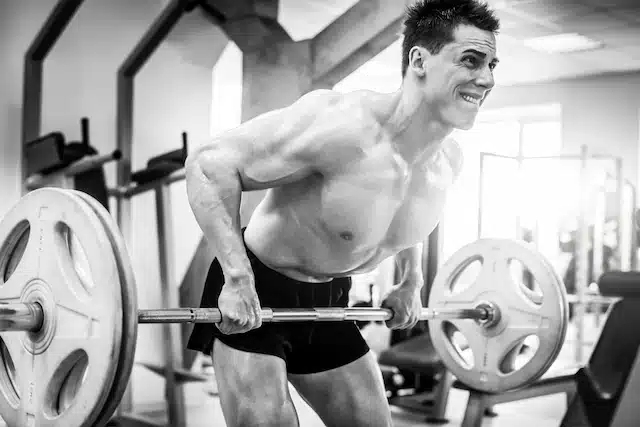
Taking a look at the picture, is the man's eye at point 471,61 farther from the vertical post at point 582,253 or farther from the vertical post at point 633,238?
the vertical post at point 633,238

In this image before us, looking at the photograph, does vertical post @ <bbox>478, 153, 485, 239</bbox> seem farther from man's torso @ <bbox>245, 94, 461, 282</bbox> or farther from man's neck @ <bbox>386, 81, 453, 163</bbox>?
man's neck @ <bbox>386, 81, 453, 163</bbox>

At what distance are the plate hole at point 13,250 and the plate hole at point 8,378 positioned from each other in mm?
170

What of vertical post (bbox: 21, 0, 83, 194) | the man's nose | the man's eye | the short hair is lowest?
the man's nose

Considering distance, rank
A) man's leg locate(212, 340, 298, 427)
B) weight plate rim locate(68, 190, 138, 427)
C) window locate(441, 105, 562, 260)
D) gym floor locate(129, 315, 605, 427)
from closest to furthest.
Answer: weight plate rim locate(68, 190, 138, 427), man's leg locate(212, 340, 298, 427), gym floor locate(129, 315, 605, 427), window locate(441, 105, 562, 260)

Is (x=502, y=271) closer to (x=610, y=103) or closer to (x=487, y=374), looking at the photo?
(x=487, y=374)

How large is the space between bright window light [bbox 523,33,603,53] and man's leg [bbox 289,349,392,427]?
6.02 m

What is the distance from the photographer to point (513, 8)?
20.8 ft

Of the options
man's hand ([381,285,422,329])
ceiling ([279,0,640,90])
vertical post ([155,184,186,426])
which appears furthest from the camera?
ceiling ([279,0,640,90])

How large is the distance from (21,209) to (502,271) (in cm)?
152

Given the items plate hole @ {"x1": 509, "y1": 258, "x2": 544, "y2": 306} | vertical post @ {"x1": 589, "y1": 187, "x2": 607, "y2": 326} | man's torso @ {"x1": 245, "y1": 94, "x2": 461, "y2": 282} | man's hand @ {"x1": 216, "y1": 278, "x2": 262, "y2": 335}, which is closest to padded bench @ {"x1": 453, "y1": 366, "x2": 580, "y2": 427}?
plate hole @ {"x1": 509, "y1": 258, "x2": 544, "y2": 306}

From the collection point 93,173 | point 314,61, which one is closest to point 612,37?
point 314,61

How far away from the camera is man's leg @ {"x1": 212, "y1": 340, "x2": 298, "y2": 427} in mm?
1534

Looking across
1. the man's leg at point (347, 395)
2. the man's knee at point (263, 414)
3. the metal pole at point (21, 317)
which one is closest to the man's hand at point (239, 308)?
the man's knee at point (263, 414)

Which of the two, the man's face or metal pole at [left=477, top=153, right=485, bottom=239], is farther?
metal pole at [left=477, top=153, right=485, bottom=239]
